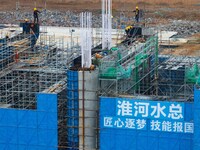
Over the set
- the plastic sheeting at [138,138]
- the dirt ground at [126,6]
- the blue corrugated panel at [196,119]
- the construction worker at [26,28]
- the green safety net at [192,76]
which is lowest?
the plastic sheeting at [138,138]

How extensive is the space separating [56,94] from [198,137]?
3445mm

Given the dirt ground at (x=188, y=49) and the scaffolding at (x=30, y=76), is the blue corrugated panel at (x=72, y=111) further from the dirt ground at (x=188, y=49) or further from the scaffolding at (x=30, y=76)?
the dirt ground at (x=188, y=49)

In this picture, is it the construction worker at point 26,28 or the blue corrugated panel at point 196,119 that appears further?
the construction worker at point 26,28

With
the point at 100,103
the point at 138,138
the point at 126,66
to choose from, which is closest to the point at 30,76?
the point at 126,66

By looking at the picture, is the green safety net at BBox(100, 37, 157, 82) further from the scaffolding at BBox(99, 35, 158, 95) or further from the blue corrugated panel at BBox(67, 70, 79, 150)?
the blue corrugated panel at BBox(67, 70, 79, 150)

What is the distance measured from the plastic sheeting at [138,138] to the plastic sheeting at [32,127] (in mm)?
1218

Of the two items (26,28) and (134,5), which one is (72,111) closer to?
(26,28)

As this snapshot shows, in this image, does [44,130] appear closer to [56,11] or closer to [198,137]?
[198,137]

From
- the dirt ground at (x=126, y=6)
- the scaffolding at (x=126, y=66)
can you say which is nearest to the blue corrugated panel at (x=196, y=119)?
the scaffolding at (x=126, y=66)

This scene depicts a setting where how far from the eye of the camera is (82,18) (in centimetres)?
1505

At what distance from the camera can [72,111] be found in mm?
14859

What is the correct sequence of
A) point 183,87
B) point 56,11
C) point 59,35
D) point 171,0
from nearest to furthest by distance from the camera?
point 183,87, point 59,35, point 56,11, point 171,0

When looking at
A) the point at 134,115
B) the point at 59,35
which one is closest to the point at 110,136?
the point at 134,115

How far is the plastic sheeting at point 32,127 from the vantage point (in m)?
14.8
